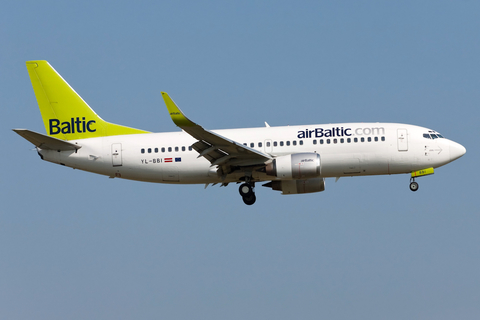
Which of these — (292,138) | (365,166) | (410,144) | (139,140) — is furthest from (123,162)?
(410,144)

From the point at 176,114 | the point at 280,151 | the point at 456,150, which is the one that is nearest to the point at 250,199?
the point at 280,151

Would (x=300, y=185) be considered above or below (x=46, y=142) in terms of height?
below

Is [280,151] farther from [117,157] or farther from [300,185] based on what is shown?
[117,157]

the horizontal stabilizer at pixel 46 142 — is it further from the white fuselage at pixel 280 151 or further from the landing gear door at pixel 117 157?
the landing gear door at pixel 117 157

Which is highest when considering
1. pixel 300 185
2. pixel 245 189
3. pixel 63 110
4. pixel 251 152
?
pixel 63 110

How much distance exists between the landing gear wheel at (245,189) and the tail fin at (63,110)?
7.72 m

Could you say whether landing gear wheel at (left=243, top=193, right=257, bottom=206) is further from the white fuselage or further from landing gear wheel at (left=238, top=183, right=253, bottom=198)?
the white fuselage

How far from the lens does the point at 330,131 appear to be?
1542 inches

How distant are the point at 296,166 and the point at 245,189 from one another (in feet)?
14.1

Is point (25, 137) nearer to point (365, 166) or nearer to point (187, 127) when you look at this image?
point (187, 127)

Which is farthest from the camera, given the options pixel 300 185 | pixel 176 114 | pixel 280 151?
pixel 300 185

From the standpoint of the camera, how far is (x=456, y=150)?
3944 cm

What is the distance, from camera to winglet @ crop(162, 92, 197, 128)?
32562mm

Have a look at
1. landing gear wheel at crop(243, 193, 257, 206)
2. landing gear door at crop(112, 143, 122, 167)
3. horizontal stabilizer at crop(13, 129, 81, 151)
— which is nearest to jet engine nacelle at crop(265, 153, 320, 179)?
landing gear wheel at crop(243, 193, 257, 206)
